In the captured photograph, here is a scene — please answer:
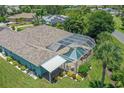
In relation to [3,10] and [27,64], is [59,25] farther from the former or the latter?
[27,64]

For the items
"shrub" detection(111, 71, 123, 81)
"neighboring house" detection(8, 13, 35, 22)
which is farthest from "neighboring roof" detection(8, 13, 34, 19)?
"shrub" detection(111, 71, 123, 81)

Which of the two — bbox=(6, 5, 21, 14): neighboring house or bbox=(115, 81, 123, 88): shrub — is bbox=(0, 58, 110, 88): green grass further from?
bbox=(6, 5, 21, 14): neighboring house

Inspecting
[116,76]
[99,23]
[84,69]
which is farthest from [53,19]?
[116,76]

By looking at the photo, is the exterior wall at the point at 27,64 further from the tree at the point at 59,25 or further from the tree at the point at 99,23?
the tree at the point at 99,23

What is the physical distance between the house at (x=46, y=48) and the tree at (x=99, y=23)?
95.6 inches

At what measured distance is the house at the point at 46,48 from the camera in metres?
30.0

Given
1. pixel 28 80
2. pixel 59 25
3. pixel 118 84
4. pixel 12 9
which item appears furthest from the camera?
pixel 12 9

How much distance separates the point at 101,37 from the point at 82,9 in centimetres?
1392

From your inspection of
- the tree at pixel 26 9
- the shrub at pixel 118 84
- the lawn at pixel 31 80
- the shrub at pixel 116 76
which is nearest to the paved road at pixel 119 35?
the lawn at pixel 31 80

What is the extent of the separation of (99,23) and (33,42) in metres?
14.0

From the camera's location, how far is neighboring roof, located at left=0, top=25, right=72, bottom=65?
3092 cm

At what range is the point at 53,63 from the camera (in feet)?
97.5
